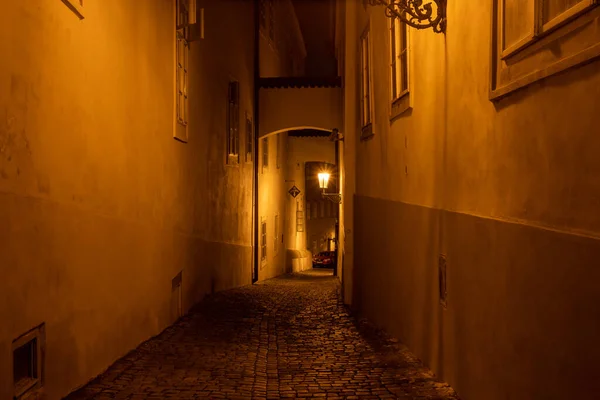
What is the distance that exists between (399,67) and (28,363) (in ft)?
19.2

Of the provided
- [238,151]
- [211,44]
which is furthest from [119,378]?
[238,151]

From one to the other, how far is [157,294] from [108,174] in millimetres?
2545

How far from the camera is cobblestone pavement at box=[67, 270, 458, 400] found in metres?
5.76

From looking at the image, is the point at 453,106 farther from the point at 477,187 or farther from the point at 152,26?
the point at 152,26

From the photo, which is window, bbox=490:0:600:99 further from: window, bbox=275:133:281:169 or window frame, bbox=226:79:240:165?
window, bbox=275:133:281:169

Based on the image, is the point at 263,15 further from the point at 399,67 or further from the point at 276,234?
the point at 399,67

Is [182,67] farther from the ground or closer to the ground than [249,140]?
farther from the ground

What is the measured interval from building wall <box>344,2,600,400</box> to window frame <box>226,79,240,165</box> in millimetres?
6310

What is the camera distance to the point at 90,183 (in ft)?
18.6

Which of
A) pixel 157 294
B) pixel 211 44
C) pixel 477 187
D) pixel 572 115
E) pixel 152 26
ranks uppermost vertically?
pixel 211 44

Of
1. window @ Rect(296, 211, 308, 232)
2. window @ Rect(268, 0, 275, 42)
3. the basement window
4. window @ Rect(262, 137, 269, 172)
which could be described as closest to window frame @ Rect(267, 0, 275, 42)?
window @ Rect(268, 0, 275, 42)

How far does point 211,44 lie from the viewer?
1230cm

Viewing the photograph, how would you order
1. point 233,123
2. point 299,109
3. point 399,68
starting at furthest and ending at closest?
point 299,109 → point 233,123 → point 399,68

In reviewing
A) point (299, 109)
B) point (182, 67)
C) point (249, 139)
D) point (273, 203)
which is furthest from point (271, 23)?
point (182, 67)
